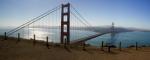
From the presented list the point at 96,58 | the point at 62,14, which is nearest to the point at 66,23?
the point at 62,14

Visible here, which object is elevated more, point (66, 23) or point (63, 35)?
point (66, 23)

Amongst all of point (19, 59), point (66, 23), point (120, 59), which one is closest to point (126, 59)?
point (120, 59)

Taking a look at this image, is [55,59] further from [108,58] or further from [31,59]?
[108,58]

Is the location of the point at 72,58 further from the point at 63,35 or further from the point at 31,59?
the point at 63,35

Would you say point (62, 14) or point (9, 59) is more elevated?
point (62, 14)

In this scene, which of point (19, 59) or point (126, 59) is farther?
point (126, 59)

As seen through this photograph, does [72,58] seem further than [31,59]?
Yes

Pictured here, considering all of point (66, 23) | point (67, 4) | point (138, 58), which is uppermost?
point (67, 4)

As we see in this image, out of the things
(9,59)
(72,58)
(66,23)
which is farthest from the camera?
(66,23)

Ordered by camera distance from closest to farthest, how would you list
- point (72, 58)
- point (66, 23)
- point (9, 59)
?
point (9, 59)
point (72, 58)
point (66, 23)
